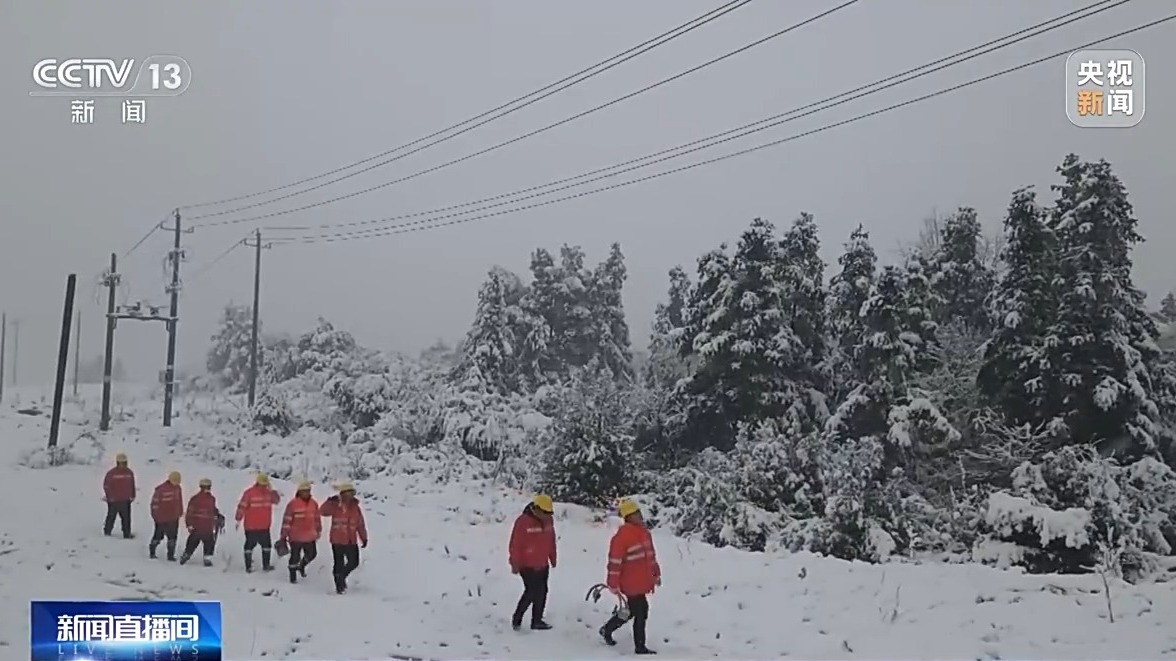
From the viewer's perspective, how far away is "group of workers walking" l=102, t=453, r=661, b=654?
4512mm

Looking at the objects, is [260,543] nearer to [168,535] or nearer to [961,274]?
[168,535]

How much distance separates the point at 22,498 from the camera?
4.43m

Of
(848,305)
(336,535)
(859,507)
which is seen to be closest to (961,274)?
(848,305)

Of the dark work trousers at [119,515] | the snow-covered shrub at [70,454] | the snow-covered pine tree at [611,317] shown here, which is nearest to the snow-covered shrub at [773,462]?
the snow-covered pine tree at [611,317]

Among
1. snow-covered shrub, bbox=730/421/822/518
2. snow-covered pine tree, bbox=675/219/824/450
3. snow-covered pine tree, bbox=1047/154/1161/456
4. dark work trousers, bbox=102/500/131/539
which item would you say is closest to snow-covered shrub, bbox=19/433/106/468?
dark work trousers, bbox=102/500/131/539

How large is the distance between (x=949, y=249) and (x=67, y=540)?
4.44m

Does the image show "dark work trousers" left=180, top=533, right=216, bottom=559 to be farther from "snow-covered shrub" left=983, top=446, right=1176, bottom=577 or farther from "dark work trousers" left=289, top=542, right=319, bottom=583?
"snow-covered shrub" left=983, top=446, right=1176, bottom=577

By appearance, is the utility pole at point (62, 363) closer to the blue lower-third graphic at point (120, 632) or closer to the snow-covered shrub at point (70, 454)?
the snow-covered shrub at point (70, 454)

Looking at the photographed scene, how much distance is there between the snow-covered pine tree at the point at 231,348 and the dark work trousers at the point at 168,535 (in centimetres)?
74

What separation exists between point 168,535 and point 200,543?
0.15m

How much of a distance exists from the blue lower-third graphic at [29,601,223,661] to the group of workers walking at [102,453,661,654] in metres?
0.50

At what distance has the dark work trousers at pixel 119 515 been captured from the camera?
4.52 metres

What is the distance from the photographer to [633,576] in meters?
4.48

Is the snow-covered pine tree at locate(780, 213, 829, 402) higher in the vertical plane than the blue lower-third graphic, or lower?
higher
